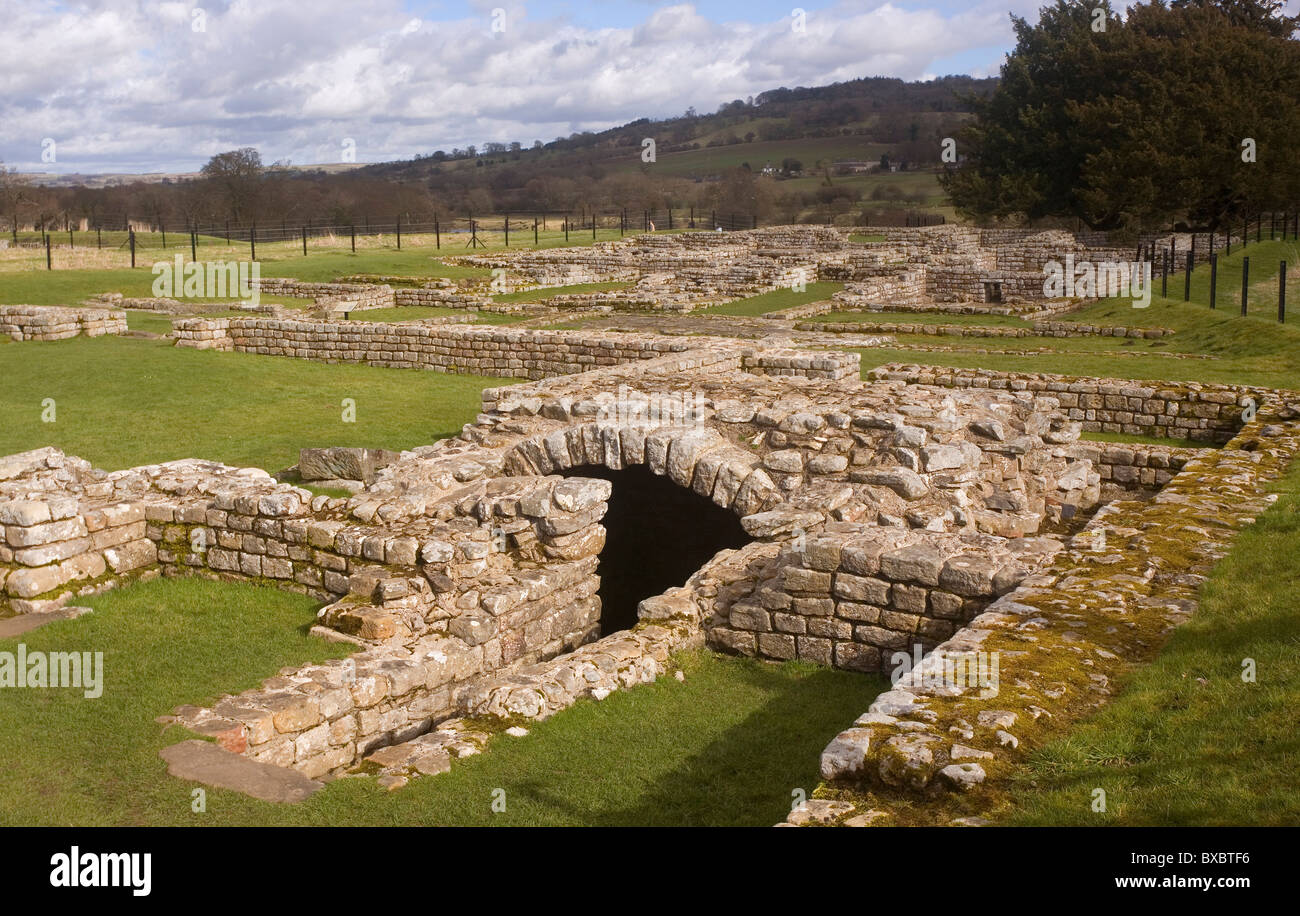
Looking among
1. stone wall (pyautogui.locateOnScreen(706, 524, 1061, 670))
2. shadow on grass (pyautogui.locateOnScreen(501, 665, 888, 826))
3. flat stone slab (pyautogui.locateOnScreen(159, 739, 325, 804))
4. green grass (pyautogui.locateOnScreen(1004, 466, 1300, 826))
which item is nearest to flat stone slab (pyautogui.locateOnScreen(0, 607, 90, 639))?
flat stone slab (pyautogui.locateOnScreen(159, 739, 325, 804))

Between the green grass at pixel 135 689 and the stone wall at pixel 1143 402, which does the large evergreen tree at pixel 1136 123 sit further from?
the green grass at pixel 135 689

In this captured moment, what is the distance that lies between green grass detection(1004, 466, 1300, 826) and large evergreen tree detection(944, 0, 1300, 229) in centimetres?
3730

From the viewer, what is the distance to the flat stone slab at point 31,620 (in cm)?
754

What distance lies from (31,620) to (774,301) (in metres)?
24.6

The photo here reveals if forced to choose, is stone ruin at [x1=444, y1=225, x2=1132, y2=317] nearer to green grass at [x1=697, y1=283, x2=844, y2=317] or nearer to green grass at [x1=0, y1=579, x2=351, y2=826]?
green grass at [x1=697, y1=283, x2=844, y2=317]

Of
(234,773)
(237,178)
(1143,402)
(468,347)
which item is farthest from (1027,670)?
(237,178)

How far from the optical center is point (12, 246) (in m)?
42.0

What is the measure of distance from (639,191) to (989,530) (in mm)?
72834

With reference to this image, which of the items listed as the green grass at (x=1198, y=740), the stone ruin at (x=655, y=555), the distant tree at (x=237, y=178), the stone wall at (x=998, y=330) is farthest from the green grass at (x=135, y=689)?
the distant tree at (x=237, y=178)

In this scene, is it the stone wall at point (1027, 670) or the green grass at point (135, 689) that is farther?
the green grass at point (135, 689)

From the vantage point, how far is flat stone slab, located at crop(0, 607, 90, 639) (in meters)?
7.54

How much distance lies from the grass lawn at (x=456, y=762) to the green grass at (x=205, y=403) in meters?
5.49

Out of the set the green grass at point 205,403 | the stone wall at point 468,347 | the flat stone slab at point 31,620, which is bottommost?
the flat stone slab at point 31,620

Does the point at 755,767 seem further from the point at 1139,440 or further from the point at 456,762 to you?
the point at 1139,440
